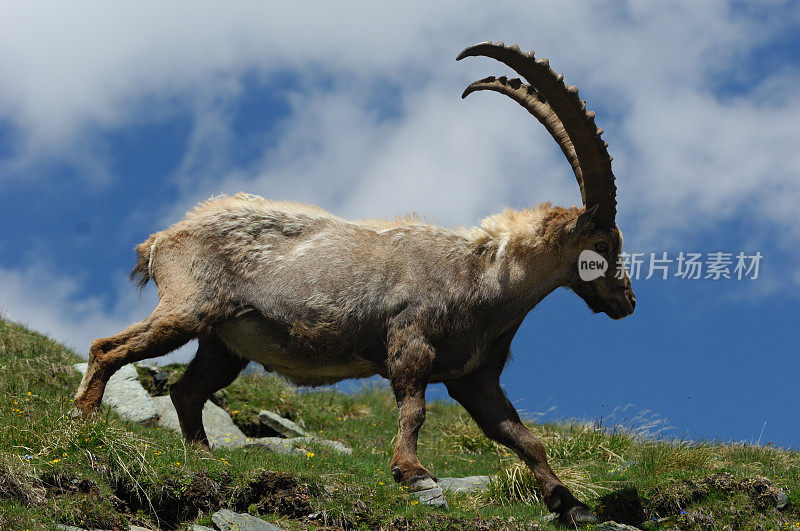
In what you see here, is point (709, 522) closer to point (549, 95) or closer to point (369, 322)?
A: point (369, 322)

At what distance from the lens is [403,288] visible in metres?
7.58

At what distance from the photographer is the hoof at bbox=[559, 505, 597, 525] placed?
24.3 feet

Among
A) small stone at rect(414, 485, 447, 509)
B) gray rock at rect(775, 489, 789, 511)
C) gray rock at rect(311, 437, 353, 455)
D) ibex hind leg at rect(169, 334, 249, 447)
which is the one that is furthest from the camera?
gray rock at rect(311, 437, 353, 455)

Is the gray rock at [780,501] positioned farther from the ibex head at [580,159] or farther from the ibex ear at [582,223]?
the ibex ear at [582,223]

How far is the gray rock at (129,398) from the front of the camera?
32.9 feet

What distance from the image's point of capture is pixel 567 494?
7.60 meters

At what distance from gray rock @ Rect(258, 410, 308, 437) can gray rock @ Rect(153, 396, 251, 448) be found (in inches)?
16.6

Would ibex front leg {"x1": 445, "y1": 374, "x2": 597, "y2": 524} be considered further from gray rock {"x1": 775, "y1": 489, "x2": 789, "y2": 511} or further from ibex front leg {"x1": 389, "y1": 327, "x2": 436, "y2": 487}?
gray rock {"x1": 775, "y1": 489, "x2": 789, "y2": 511}

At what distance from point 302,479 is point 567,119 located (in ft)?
13.2

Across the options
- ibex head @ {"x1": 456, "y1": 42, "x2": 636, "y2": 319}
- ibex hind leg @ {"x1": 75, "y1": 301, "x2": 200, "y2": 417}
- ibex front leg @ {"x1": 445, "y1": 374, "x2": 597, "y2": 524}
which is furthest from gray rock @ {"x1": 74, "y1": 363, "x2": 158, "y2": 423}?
ibex head @ {"x1": 456, "y1": 42, "x2": 636, "y2": 319}

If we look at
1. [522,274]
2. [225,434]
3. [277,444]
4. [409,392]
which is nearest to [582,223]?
[522,274]

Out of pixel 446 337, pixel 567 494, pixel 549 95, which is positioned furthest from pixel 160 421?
pixel 549 95

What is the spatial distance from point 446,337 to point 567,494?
1.82 m

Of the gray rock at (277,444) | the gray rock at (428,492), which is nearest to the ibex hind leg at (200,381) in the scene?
the gray rock at (277,444)
